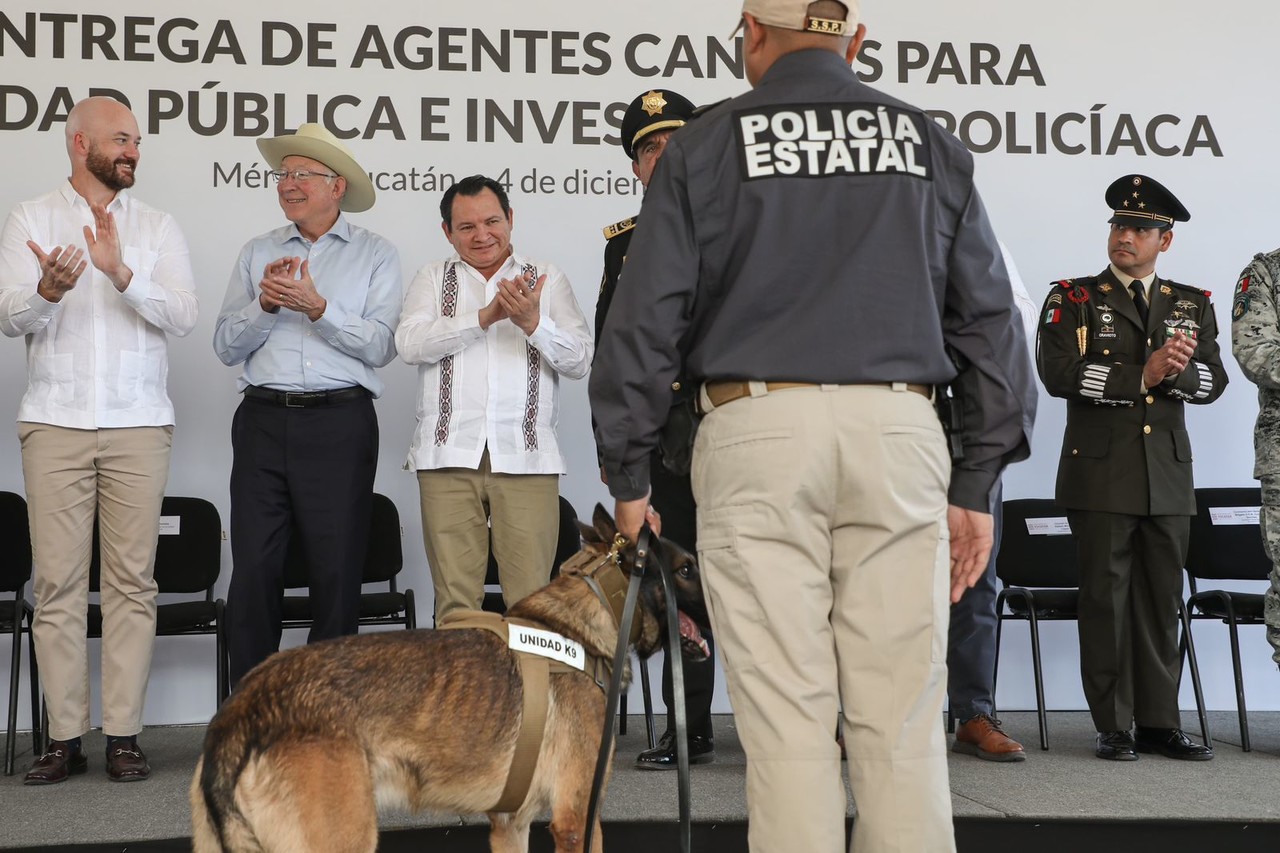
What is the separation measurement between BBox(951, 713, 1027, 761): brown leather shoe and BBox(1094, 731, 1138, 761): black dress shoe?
28 centimetres

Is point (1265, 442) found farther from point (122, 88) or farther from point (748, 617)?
point (122, 88)

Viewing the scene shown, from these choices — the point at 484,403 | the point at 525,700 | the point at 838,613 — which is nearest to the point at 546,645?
the point at 525,700

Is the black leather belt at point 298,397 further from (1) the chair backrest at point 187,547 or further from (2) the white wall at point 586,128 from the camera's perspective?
(2) the white wall at point 586,128

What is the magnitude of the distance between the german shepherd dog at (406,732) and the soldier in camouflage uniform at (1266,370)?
2.62 m

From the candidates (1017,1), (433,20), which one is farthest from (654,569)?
(1017,1)

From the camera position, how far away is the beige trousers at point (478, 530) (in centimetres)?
413

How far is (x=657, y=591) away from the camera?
A: 275 centimetres

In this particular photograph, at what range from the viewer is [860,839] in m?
1.98

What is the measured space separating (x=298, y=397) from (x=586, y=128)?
2032 millimetres

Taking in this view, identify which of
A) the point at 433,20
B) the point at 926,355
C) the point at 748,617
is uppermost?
the point at 433,20

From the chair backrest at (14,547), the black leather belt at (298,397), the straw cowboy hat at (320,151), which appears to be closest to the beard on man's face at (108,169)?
the straw cowboy hat at (320,151)

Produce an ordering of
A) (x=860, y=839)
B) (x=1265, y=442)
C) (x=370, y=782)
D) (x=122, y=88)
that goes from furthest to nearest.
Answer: (x=122, y=88) → (x=1265, y=442) → (x=370, y=782) → (x=860, y=839)

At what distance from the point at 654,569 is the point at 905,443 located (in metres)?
0.89

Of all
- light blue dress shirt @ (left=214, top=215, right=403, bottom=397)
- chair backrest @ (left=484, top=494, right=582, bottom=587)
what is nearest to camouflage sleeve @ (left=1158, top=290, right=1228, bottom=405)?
chair backrest @ (left=484, top=494, right=582, bottom=587)
